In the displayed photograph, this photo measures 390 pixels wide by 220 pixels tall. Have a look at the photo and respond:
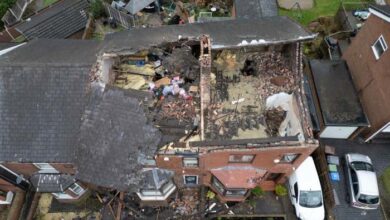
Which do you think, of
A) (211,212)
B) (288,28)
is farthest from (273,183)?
(288,28)

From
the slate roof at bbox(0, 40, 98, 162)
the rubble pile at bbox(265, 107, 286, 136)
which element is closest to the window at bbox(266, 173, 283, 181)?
the rubble pile at bbox(265, 107, 286, 136)

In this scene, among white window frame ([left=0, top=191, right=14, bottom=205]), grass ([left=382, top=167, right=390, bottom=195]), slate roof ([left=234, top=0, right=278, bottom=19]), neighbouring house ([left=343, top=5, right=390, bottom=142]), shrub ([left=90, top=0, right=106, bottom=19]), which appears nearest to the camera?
neighbouring house ([left=343, top=5, right=390, bottom=142])

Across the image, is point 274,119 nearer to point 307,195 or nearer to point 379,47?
point 307,195

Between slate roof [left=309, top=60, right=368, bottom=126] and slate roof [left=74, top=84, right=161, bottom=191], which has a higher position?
slate roof [left=309, top=60, right=368, bottom=126]

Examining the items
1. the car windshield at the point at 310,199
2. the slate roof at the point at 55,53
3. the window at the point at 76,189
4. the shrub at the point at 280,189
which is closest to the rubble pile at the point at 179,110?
the slate roof at the point at 55,53

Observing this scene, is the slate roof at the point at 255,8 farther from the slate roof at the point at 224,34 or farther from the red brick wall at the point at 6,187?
the red brick wall at the point at 6,187

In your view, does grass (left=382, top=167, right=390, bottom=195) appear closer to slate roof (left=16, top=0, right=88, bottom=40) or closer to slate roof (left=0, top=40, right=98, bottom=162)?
slate roof (left=0, top=40, right=98, bottom=162)

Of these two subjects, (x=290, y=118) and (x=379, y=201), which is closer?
(x=290, y=118)

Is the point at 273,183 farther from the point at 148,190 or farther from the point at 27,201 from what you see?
the point at 27,201
